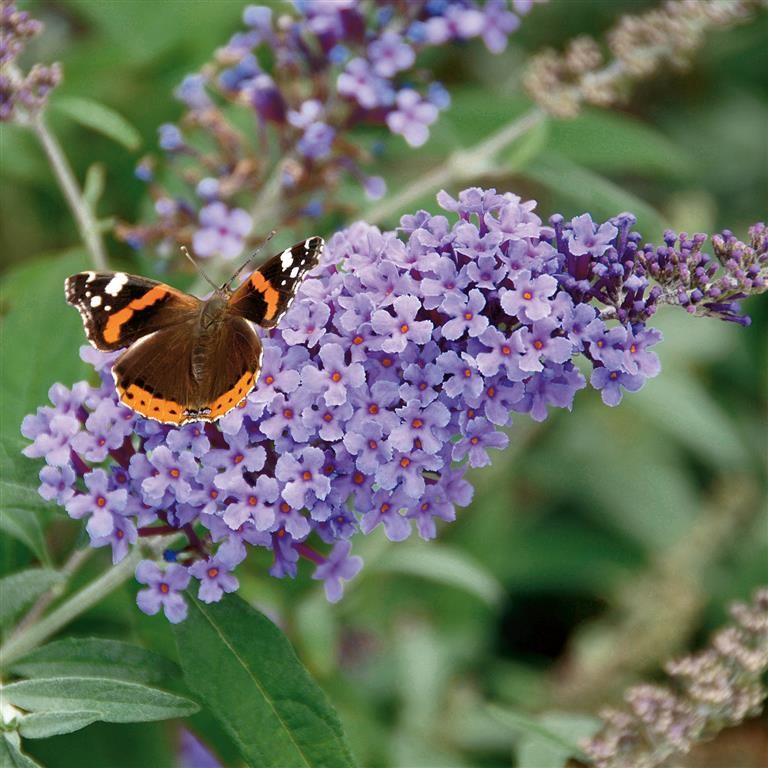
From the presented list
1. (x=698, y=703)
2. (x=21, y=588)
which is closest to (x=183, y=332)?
(x=21, y=588)

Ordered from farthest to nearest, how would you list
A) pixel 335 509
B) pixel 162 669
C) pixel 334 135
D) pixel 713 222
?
pixel 713 222 < pixel 334 135 < pixel 162 669 < pixel 335 509

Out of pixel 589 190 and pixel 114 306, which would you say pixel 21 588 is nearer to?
pixel 114 306

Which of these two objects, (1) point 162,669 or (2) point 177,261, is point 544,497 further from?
(1) point 162,669

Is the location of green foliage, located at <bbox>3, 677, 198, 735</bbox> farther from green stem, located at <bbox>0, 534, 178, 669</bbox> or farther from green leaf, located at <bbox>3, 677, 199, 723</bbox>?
green stem, located at <bbox>0, 534, 178, 669</bbox>

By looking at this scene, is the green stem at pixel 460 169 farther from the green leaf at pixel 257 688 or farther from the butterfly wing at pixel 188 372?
the green leaf at pixel 257 688

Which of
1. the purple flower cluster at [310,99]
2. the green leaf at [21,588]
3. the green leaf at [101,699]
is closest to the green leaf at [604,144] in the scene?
the purple flower cluster at [310,99]

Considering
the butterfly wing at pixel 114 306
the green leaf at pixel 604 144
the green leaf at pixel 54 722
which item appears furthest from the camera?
the green leaf at pixel 604 144

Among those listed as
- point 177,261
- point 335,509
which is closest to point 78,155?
point 177,261
